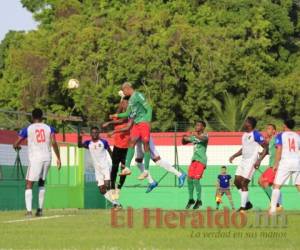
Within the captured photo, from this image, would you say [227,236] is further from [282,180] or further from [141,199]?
[141,199]

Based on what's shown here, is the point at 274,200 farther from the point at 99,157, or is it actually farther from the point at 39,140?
the point at 99,157

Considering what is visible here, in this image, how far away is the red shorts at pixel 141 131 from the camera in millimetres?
19094

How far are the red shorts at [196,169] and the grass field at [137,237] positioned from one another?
23.4ft

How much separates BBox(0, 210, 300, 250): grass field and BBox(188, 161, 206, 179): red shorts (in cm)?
712

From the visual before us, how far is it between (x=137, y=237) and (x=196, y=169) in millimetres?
10078

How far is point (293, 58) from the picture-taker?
2633 inches

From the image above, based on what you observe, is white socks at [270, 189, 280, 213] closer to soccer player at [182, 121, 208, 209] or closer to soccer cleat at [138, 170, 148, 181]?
soccer cleat at [138, 170, 148, 181]

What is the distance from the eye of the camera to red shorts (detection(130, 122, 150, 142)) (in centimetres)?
1909

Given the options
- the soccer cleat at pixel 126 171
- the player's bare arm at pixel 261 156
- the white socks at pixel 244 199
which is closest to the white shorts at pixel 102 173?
the player's bare arm at pixel 261 156

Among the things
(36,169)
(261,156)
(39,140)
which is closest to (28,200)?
(36,169)

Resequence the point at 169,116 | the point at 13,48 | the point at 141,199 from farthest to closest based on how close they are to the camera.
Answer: the point at 13,48
the point at 169,116
the point at 141,199

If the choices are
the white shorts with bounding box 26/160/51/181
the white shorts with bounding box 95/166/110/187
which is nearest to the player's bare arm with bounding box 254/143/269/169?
the white shorts with bounding box 26/160/51/181

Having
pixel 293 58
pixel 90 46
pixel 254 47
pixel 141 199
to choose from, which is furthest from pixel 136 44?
pixel 141 199

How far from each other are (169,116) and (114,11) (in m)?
9.01
